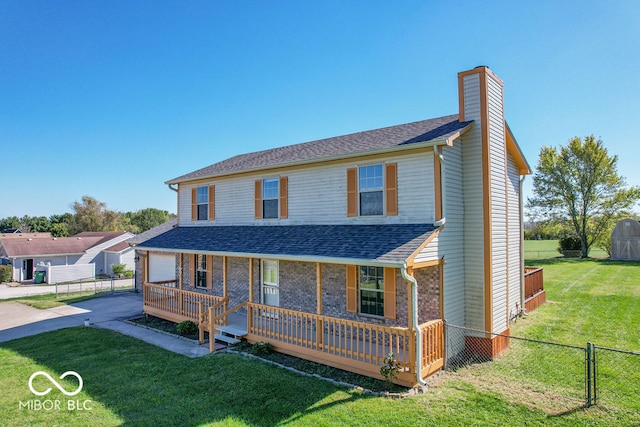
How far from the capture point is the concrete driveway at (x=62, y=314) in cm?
1365

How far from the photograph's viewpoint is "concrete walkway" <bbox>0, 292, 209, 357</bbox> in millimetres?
11250

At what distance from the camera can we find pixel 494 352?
9547 millimetres

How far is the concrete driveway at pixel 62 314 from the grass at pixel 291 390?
222 cm

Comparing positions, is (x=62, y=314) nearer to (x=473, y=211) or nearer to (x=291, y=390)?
(x=291, y=390)

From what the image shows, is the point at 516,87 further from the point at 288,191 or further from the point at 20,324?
the point at 20,324

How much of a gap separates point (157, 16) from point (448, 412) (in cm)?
1580

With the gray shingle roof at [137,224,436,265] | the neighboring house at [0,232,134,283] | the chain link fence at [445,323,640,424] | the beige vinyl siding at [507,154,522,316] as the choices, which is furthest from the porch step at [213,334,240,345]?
the neighboring house at [0,232,134,283]

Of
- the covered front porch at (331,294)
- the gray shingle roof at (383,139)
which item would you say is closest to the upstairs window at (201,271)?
the covered front porch at (331,294)

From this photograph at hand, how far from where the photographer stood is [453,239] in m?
9.59

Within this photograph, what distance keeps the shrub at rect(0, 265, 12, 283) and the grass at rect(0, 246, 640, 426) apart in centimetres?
2597

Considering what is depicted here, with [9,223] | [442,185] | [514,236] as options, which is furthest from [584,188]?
[9,223]

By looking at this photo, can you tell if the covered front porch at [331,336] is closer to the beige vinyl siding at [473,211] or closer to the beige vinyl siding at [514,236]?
the beige vinyl siding at [473,211]

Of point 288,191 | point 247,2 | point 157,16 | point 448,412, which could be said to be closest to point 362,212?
point 288,191

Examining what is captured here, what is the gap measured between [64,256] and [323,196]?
34.0 m
